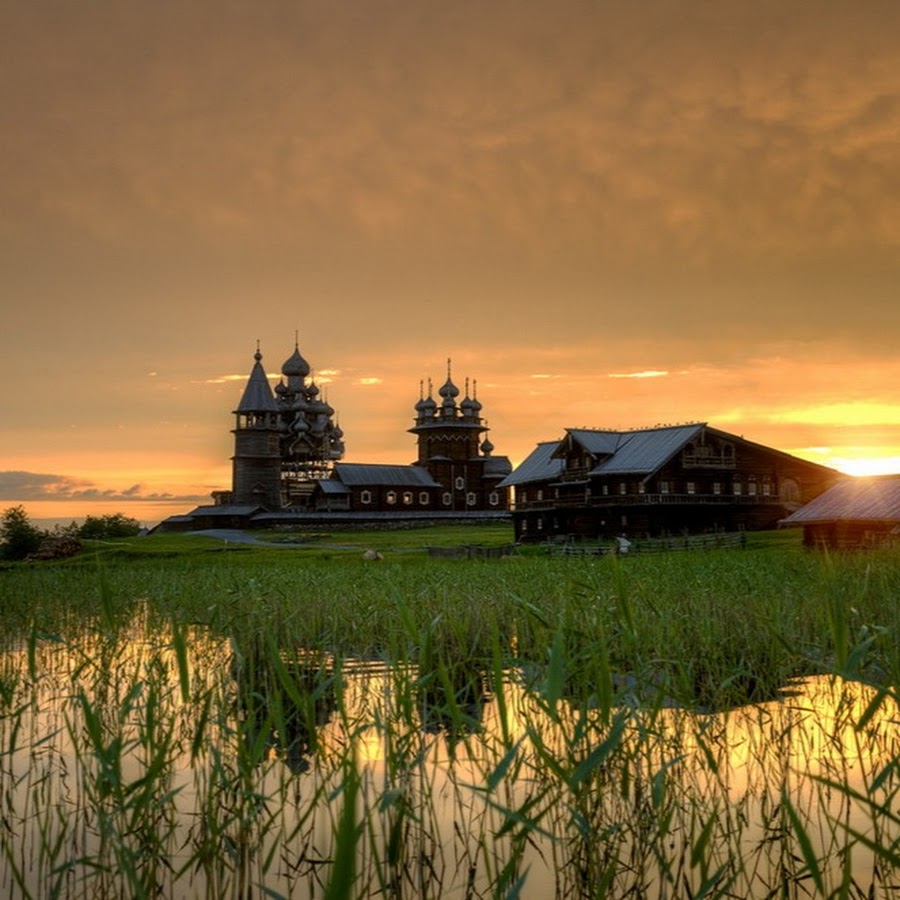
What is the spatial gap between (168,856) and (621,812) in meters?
2.78

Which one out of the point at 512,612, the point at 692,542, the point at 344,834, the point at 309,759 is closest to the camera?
the point at 344,834

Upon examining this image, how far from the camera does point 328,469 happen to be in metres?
100

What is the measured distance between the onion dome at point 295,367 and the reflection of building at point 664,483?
48717mm

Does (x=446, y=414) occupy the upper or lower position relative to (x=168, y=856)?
upper

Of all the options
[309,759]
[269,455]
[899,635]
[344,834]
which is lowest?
[309,759]

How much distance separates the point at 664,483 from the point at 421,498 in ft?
133

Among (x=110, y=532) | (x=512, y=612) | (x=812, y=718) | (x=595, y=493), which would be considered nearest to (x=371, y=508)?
(x=110, y=532)

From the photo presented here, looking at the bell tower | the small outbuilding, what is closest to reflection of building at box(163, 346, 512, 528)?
the bell tower

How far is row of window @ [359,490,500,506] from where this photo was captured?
8650cm

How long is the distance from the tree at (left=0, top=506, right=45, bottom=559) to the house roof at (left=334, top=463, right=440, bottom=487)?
113 ft

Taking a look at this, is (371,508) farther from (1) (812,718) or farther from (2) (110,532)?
(1) (812,718)

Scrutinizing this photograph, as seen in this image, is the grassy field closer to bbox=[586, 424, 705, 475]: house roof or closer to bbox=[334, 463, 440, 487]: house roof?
bbox=[586, 424, 705, 475]: house roof

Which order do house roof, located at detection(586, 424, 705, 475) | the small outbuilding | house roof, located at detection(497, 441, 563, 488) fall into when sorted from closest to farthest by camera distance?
1. the small outbuilding
2. house roof, located at detection(586, 424, 705, 475)
3. house roof, located at detection(497, 441, 563, 488)

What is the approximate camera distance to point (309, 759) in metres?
7.93
